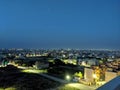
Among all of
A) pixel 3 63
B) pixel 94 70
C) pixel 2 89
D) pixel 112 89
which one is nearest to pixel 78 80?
pixel 94 70

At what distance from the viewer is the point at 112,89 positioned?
2080 millimetres

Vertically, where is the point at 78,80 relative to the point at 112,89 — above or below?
below

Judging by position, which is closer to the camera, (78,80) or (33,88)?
(33,88)

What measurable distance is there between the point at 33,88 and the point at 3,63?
95.9 ft

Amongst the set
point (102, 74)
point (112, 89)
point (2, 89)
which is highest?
point (112, 89)

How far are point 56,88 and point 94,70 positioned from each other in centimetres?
478

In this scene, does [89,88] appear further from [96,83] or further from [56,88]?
[56,88]

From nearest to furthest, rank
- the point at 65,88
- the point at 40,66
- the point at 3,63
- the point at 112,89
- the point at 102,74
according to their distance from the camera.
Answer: the point at 112,89
the point at 65,88
the point at 102,74
the point at 40,66
the point at 3,63

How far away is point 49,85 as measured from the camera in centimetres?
1981

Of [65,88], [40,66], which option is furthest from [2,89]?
[40,66]

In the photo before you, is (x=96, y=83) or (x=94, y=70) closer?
(x=96, y=83)

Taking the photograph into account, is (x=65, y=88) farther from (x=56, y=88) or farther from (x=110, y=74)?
(x=110, y=74)

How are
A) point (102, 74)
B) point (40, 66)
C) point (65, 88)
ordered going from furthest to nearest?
point (40, 66), point (102, 74), point (65, 88)

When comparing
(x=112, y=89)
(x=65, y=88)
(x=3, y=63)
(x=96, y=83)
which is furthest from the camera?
(x=3, y=63)
